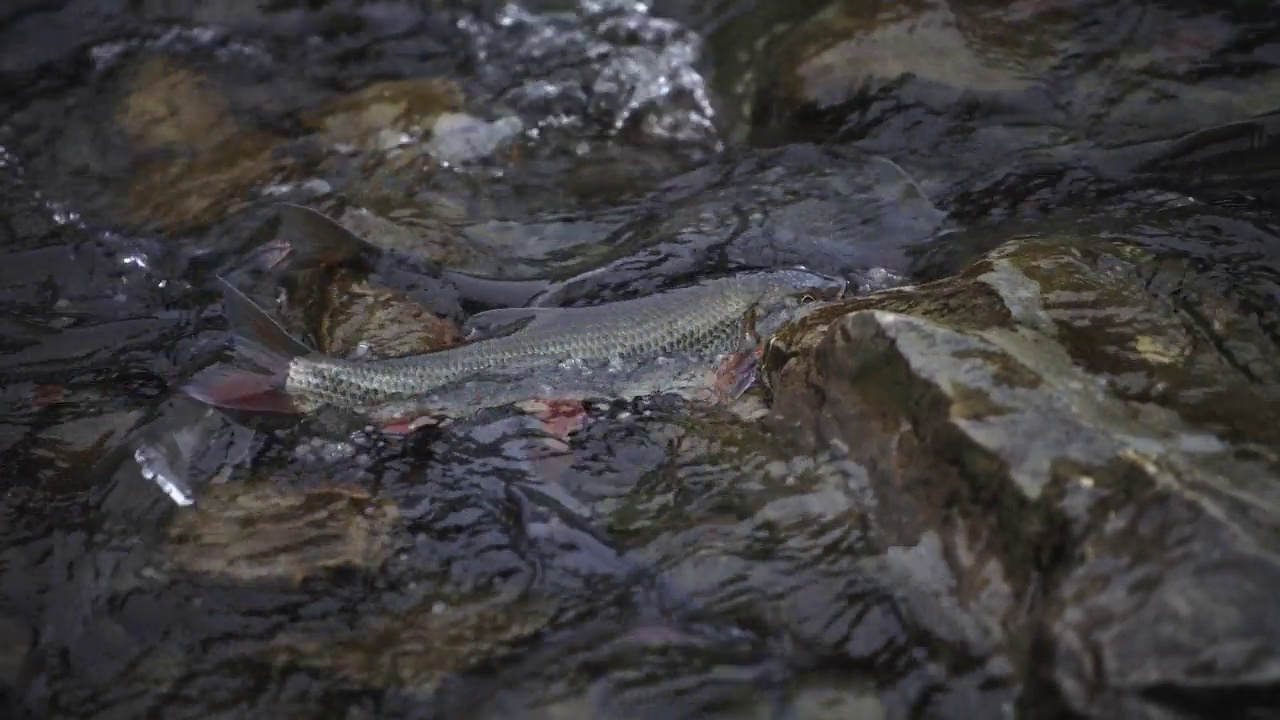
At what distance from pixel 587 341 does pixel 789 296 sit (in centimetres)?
109

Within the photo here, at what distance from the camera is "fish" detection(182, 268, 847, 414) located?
466 cm

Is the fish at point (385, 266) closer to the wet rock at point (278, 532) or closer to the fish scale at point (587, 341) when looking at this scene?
the fish scale at point (587, 341)

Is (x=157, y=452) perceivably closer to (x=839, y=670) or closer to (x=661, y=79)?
(x=839, y=670)

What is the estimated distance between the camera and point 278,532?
4082 millimetres

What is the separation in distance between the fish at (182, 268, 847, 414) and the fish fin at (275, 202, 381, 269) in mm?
864

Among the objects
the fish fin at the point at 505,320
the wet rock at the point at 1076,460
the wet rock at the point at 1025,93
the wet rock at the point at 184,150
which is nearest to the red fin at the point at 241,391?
the fish fin at the point at 505,320

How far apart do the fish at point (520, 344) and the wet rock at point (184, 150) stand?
2.25 metres

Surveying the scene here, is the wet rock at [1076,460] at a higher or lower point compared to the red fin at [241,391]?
higher

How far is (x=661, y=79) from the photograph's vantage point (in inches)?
299

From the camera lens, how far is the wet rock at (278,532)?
3.92 meters

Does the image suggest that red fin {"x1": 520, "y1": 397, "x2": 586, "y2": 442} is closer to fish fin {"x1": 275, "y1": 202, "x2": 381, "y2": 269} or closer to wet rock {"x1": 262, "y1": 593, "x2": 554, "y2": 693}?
wet rock {"x1": 262, "y1": 593, "x2": 554, "y2": 693}

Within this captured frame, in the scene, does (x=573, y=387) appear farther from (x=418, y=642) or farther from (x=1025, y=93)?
(x=1025, y=93)

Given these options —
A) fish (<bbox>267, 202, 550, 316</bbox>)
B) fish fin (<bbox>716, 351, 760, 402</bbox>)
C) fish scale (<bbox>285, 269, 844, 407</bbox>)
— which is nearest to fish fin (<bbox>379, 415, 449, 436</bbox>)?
fish scale (<bbox>285, 269, 844, 407</bbox>)

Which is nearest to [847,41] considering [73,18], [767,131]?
[767,131]
